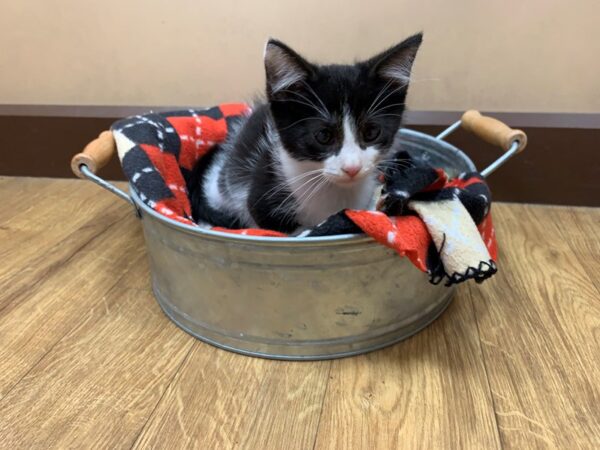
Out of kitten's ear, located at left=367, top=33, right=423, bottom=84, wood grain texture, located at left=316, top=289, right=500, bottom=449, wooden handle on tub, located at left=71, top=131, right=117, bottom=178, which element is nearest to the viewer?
wood grain texture, located at left=316, top=289, right=500, bottom=449

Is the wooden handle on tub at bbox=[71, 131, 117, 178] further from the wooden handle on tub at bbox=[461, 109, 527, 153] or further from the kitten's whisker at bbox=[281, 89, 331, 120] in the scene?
the wooden handle on tub at bbox=[461, 109, 527, 153]

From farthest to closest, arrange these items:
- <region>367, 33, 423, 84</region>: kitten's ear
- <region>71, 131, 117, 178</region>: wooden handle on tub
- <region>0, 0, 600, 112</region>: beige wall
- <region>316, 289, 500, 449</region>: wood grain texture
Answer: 1. <region>0, 0, 600, 112</region>: beige wall
2. <region>71, 131, 117, 178</region>: wooden handle on tub
3. <region>367, 33, 423, 84</region>: kitten's ear
4. <region>316, 289, 500, 449</region>: wood grain texture

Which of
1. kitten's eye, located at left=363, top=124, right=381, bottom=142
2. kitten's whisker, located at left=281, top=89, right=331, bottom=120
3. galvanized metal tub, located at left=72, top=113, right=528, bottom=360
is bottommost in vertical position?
galvanized metal tub, located at left=72, top=113, right=528, bottom=360

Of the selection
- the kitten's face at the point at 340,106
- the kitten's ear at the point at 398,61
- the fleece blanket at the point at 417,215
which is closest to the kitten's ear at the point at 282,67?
the kitten's face at the point at 340,106

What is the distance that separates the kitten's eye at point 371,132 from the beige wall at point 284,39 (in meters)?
0.58

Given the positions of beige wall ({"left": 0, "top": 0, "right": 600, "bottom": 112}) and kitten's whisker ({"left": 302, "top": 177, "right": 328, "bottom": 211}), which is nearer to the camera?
kitten's whisker ({"left": 302, "top": 177, "right": 328, "bottom": 211})

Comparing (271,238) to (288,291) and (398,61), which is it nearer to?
(288,291)

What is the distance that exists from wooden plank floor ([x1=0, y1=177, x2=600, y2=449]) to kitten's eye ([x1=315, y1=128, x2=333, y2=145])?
0.39 meters

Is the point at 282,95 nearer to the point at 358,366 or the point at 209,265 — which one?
the point at 209,265

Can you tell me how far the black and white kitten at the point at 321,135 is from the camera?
0.89 meters

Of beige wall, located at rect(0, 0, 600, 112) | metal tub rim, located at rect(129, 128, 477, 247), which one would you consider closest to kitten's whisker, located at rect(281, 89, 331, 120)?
metal tub rim, located at rect(129, 128, 477, 247)

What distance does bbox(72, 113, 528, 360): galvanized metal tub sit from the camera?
2.76 feet

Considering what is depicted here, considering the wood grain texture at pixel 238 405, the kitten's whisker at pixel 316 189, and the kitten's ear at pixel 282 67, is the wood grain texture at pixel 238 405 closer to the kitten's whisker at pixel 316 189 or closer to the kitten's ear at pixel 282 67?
the kitten's whisker at pixel 316 189

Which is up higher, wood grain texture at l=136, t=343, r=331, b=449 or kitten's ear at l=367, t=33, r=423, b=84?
kitten's ear at l=367, t=33, r=423, b=84
